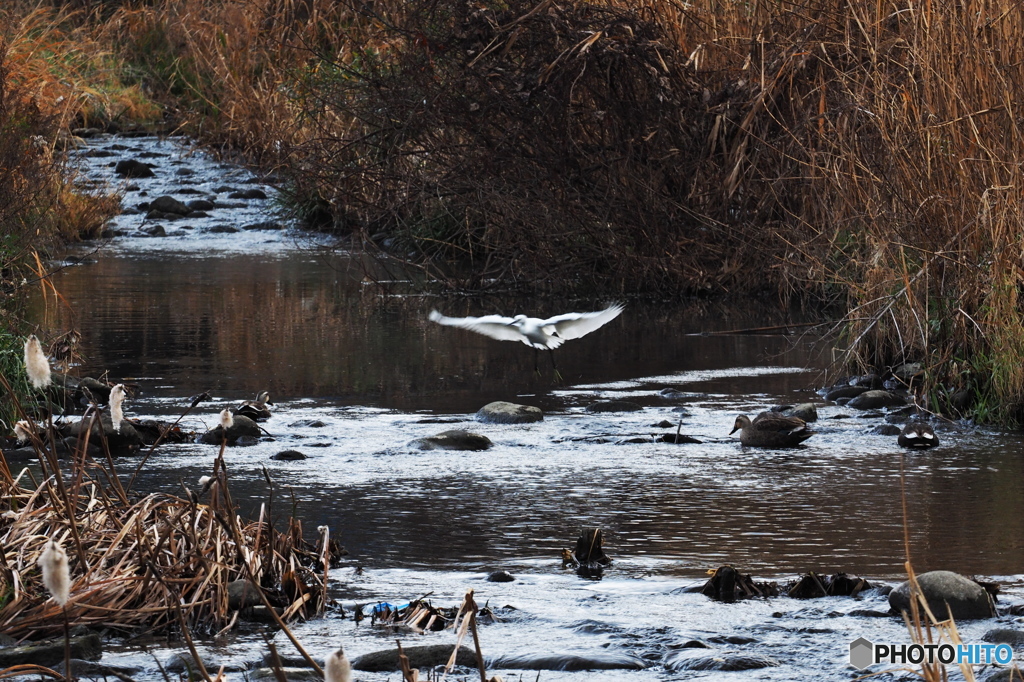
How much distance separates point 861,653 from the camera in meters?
3.77

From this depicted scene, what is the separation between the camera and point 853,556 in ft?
15.8

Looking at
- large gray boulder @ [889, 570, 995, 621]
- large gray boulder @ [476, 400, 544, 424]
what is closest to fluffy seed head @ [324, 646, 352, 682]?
large gray boulder @ [889, 570, 995, 621]

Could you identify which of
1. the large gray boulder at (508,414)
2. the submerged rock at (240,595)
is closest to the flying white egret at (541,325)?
the large gray boulder at (508,414)

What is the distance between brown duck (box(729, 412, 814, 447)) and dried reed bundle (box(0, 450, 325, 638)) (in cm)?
291

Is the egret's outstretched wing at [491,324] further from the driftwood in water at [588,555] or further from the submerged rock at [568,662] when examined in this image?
the submerged rock at [568,662]

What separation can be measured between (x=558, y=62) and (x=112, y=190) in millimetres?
10257

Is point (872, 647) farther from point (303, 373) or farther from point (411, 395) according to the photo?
point (303, 373)

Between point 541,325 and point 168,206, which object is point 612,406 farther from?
point 168,206

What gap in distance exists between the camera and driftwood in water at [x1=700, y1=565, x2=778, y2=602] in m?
4.31

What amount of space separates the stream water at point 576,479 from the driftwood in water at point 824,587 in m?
0.04

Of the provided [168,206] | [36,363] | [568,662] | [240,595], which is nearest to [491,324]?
[240,595]

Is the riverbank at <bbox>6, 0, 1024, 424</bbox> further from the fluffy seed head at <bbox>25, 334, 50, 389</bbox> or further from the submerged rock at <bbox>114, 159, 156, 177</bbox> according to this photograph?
the submerged rock at <bbox>114, 159, 156, 177</bbox>

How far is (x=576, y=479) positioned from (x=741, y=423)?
115 centimetres

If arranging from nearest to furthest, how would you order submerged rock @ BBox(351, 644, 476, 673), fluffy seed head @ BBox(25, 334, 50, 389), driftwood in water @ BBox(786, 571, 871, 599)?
fluffy seed head @ BBox(25, 334, 50, 389) → submerged rock @ BBox(351, 644, 476, 673) → driftwood in water @ BBox(786, 571, 871, 599)
